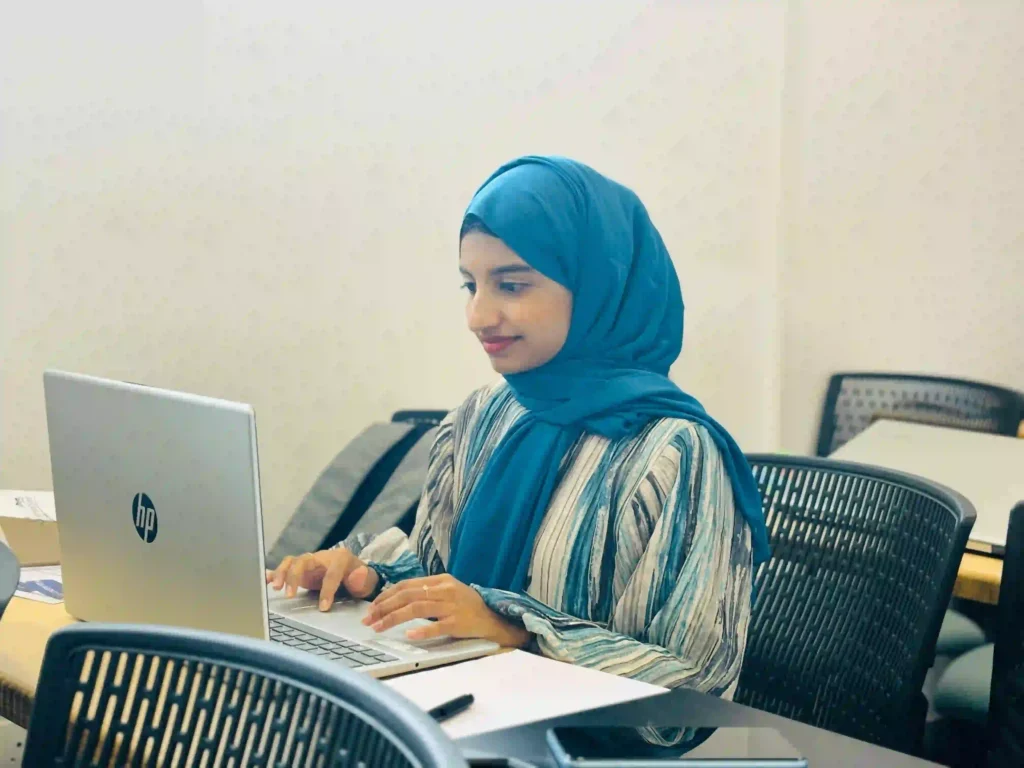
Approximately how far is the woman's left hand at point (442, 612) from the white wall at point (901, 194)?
2.08 metres

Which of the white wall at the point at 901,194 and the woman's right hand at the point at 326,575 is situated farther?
the white wall at the point at 901,194

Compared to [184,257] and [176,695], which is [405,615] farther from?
[184,257]

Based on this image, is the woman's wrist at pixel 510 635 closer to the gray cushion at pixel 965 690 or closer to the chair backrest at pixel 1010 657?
the chair backrest at pixel 1010 657

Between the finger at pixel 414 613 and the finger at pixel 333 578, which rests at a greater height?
the finger at pixel 414 613

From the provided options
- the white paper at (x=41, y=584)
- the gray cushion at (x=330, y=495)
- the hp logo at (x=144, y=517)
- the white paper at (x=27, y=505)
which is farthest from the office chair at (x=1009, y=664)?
the gray cushion at (x=330, y=495)

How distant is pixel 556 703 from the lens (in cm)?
96

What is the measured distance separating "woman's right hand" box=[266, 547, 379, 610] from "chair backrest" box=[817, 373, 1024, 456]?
1.88 m

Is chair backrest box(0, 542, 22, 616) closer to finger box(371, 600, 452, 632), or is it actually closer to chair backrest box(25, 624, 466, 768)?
chair backrest box(25, 624, 466, 768)

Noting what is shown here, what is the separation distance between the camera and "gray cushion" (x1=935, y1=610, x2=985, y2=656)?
1.88 metres

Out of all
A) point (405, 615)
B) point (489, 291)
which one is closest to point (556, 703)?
point (405, 615)

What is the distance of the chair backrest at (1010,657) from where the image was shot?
3.58 feet

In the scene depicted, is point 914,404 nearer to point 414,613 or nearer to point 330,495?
point 330,495

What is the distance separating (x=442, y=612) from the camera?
113 centimetres

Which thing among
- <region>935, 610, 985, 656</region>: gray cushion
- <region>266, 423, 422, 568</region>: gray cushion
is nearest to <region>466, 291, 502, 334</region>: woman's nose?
<region>935, 610, 985, 656</region>: gray cushion
